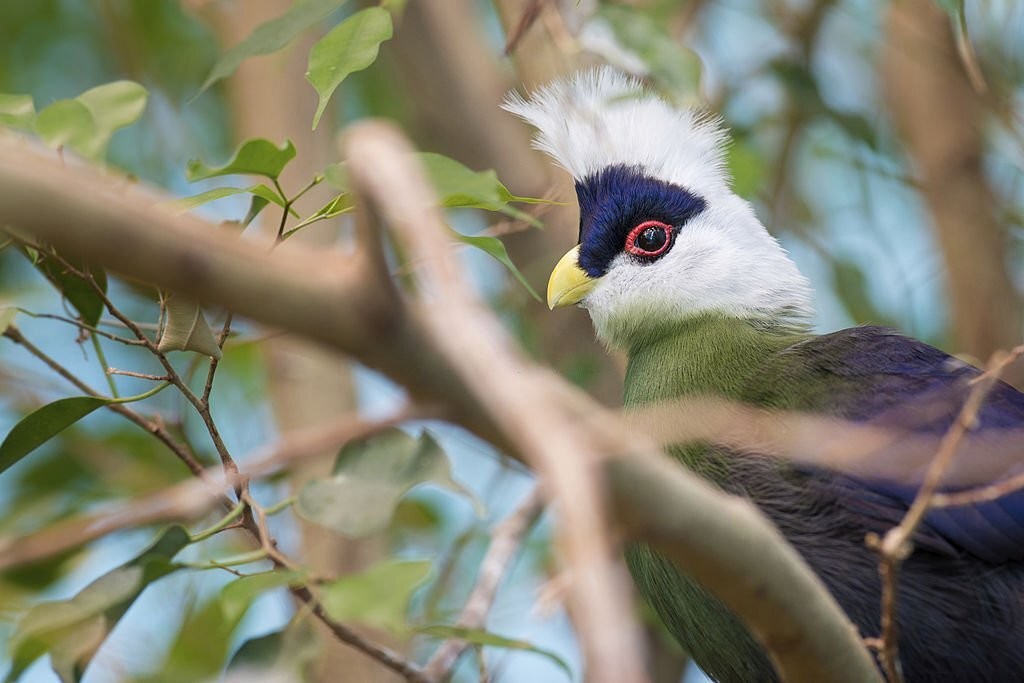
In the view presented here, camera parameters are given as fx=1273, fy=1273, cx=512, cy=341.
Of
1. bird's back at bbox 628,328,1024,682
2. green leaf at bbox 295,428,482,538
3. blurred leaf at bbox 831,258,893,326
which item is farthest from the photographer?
blurred leaf at bbox 831,258,893,326

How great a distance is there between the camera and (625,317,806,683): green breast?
226 cm

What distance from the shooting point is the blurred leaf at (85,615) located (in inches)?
62.5

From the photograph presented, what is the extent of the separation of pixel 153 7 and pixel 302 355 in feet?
5.65

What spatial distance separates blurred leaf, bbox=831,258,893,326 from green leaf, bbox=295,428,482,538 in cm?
230

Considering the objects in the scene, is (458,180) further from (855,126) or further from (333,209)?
(855,126)

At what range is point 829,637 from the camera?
1392 millimetres

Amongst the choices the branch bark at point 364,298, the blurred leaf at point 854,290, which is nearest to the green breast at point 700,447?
the blurred leaf at point 854,290

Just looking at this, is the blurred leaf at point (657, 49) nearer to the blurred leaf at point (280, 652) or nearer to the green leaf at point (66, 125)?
the green leaf at point (66, 125)

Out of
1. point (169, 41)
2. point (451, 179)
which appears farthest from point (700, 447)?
point (169, 41)

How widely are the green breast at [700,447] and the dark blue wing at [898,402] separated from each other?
9 cm

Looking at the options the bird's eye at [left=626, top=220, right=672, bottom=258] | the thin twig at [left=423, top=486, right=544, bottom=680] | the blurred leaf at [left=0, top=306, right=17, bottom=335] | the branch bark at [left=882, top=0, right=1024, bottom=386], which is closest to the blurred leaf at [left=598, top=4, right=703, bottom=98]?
the bird's eye at [left=626, top=220, right=672, bottom=258]

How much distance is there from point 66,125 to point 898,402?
149cm

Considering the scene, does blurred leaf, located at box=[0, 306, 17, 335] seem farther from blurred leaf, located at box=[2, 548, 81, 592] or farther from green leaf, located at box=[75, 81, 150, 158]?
blurred leaf, located at box=[2, 548, 81, 592]

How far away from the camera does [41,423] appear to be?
177 cm
